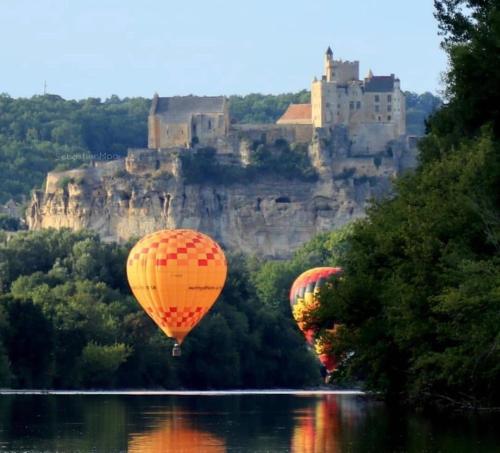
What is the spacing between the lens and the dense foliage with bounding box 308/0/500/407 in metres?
32.1

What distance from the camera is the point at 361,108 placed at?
131500mm

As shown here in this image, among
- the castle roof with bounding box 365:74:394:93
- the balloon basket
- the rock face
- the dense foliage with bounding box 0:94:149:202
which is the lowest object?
the balloon basket

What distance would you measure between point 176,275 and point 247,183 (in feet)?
228

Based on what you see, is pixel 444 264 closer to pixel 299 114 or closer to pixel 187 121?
pixel 187 121

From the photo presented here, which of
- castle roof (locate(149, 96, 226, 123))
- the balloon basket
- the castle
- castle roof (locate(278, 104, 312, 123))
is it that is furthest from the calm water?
castle roof (locate(278, 104, 312, 123))

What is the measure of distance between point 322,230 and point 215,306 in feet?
179

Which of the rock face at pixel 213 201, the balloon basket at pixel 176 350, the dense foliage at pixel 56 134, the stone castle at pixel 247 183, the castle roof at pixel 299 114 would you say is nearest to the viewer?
the balloon basket at pixel 176 350

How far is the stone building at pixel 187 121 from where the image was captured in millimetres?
131000

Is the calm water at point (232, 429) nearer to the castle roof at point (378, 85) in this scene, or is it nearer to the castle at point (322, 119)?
the castle at point (322, 119)

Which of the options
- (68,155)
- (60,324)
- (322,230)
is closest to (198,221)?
(322,230)

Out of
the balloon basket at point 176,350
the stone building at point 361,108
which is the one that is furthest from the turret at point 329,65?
the balloon basket at point 176,350

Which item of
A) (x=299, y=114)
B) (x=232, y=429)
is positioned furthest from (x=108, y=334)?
(x=299, y=114)

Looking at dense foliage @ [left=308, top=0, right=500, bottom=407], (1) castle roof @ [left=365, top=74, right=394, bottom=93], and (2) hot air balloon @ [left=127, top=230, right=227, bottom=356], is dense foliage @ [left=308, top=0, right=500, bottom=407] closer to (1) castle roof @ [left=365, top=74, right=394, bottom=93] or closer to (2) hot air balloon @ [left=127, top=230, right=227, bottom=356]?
(2) hot air balloon @ [left=127, top=230, right=227, bottom=356]

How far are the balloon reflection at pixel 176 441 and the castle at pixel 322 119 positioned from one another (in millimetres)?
92550
